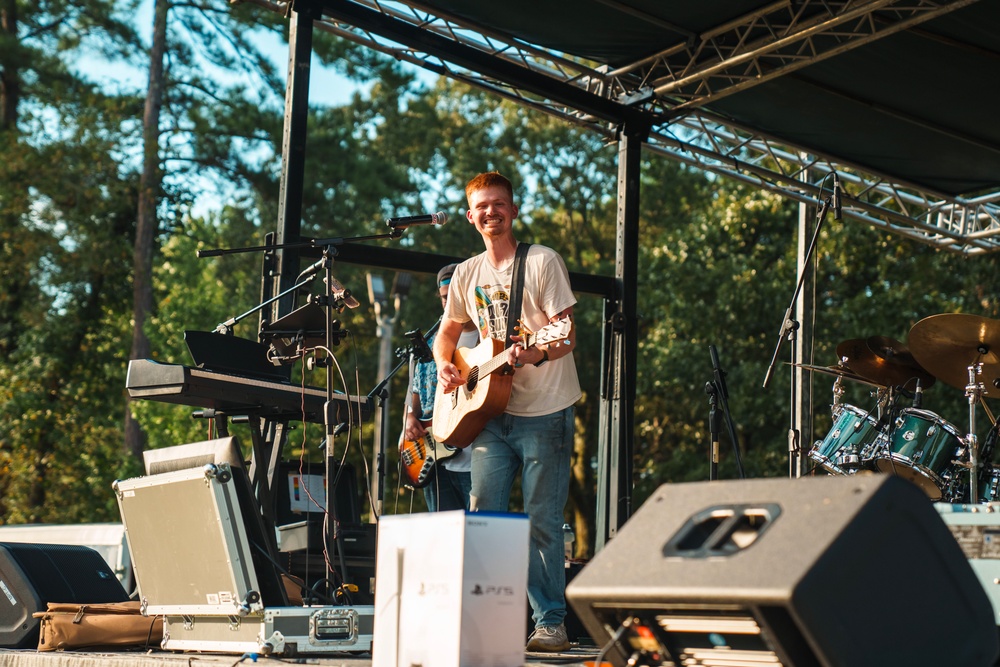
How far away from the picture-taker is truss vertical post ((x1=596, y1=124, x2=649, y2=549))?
6434mm

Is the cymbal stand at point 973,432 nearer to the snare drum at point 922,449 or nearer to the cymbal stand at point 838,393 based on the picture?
the snare drum at point 922,449

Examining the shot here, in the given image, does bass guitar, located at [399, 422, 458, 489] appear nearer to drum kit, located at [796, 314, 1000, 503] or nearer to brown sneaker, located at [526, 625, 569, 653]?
brown sneaker, located at [526, 625, 569, 653]

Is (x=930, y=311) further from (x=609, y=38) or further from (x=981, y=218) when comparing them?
(x=609, y=38)

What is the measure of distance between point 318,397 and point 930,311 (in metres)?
13.3

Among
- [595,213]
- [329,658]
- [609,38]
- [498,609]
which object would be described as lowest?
[329,658]

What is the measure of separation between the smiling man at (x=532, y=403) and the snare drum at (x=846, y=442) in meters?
3.07

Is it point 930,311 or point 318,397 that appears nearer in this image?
point 318,397

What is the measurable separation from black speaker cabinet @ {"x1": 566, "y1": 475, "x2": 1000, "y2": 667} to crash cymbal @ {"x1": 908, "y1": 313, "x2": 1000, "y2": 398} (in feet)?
14.4

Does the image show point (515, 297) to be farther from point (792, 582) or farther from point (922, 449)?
point (922, 449)

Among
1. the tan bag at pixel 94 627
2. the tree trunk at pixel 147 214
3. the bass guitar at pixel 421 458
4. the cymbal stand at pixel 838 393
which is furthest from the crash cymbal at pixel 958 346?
the tree trunk at pixel 147 214

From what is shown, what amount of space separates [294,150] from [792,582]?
4435 millimetres

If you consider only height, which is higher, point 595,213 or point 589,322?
point 595,213

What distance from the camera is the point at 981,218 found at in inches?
376

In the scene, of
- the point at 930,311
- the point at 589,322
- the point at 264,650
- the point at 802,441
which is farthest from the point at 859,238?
the point at 264,650
